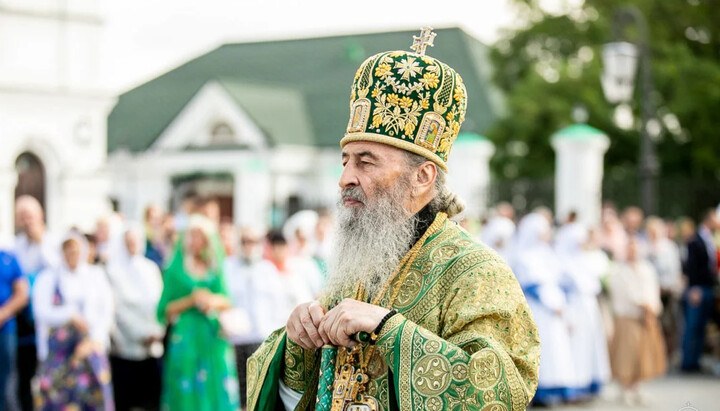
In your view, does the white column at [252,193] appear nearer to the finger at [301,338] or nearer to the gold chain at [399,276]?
the gold chain at [399,276]

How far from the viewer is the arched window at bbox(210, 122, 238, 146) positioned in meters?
38.2

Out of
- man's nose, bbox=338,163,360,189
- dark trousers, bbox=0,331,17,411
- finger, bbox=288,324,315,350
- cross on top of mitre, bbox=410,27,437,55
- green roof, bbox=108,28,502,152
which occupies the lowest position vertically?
dark trousers, bbox=0,331,17,411

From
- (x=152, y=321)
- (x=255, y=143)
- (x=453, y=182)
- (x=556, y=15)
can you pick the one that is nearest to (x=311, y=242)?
(x=152, y=321)

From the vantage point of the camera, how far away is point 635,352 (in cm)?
1138

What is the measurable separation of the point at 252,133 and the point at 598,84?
14.2m

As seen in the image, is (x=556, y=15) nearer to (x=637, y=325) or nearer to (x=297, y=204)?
(x=297, y=204)

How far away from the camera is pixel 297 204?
2223cm

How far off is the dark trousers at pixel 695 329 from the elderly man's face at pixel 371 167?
11.7 m

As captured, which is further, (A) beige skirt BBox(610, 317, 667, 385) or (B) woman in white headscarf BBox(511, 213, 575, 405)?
(A) beige skirt BBox(610, 317, 667, 385)

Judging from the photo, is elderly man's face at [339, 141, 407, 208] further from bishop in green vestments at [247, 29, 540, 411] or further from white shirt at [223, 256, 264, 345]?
white shirt at [223, 256, 264, 345]

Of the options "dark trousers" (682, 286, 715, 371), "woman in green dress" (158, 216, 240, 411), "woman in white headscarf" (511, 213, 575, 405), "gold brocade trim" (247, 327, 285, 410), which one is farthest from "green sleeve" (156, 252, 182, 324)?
"dark trousers" (682, 286, 715, 371)

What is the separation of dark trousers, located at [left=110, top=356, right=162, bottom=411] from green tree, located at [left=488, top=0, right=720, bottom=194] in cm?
1888

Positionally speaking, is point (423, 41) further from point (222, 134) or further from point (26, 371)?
point (222, 134)

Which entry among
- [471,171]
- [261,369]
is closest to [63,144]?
[471,171]
